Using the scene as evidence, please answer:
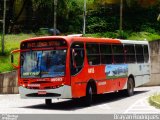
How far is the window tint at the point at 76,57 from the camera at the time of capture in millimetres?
20672

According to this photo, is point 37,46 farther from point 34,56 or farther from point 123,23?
point 123,23

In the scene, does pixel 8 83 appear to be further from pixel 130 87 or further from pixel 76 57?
pixel 76 57

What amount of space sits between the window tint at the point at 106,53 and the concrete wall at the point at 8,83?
7451mm

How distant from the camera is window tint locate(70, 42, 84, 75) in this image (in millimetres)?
20672

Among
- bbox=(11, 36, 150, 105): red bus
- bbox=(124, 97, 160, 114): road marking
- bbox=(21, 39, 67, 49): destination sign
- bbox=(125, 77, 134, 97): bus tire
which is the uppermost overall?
bbox=(21, 39, 67, 49): destination sign

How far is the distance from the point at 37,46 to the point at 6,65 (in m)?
11.4

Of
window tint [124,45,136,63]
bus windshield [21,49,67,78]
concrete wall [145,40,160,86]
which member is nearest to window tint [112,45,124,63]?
window tint [124,45,136,63]

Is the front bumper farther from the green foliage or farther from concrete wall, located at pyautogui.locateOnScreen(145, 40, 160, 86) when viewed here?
concrete wall, located at pyautogui.locateOnScreen(145, 40, 160, 86)

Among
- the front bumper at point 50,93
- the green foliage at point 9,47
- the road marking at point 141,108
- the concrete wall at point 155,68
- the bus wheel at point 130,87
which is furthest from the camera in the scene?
the concrete wall at point 155,68

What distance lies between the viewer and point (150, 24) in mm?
46312

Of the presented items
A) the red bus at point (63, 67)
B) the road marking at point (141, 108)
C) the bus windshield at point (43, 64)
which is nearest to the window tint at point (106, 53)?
the red bus at point (63, 67)

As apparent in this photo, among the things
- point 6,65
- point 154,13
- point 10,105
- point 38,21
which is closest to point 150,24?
point 154,13

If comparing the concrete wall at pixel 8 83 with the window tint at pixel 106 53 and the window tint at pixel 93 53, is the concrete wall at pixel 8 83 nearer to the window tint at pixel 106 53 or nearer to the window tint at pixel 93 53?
the window tint at pixel 106 53

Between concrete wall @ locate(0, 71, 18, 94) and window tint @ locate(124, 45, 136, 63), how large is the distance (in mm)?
6890
